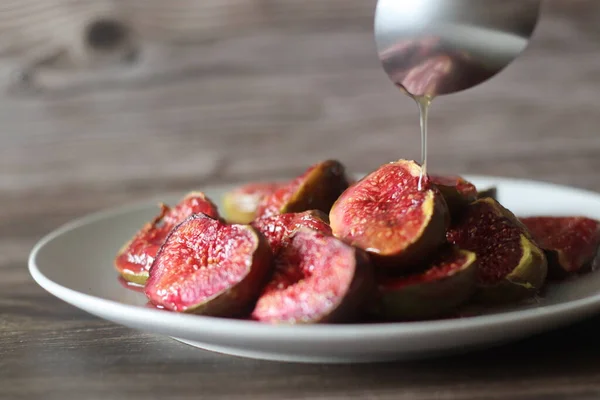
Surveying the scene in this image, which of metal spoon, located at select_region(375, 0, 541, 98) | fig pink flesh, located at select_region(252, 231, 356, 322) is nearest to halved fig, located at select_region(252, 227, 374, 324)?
fig pink flesh, located at select_region(252, 231, 356, 322)

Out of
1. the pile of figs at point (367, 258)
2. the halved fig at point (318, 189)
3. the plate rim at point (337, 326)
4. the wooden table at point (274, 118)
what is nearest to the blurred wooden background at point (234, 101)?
the wooden table at point (274, 118)

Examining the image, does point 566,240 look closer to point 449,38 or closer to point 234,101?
point 449,38

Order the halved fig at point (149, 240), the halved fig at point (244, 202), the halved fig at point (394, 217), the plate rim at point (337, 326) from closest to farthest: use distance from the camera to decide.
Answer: the plate rim at point (337, 326), the halved fig at point (394, 217), the halved fig at point (149, 240), the halved fig at point (244, 202)

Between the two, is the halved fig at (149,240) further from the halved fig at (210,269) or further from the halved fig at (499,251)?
the halved fig at (499,251)

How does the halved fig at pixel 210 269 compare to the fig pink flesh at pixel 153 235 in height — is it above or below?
above

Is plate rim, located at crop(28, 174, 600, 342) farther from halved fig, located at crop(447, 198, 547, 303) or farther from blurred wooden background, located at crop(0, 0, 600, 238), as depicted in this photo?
blurred wooden background, located at crop(0, 0, 600, 238)

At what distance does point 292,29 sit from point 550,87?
132cm

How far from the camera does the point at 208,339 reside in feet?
4.07

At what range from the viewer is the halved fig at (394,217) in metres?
1.38

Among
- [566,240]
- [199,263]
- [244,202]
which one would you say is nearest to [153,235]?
[244,202]

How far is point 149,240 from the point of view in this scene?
6.32 feet

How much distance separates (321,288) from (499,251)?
1.53ft

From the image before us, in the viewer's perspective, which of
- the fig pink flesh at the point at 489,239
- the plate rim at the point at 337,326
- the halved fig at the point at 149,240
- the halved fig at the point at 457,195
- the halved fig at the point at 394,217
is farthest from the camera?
the halved fig at the point at 149,240

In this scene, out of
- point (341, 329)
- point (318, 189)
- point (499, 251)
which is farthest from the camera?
point (318, 189)
